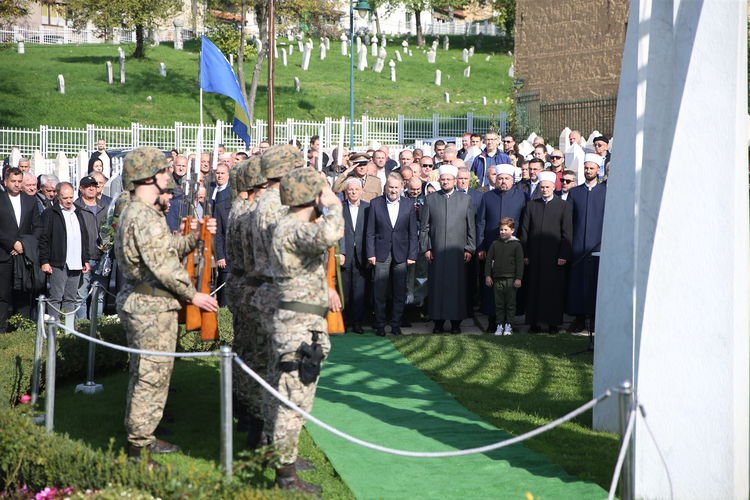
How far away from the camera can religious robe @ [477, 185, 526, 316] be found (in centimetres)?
1390

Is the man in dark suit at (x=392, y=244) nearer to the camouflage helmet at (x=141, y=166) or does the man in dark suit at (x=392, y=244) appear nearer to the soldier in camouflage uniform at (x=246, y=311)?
the soldier in camouflage uniform at (x=246, y=311)

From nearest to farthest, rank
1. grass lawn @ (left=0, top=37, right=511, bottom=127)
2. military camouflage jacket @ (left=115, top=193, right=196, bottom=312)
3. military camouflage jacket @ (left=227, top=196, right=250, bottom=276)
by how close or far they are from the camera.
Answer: military camouflage jacket @ (left=115, top=193, right=196, bottom=312), military camouflage jacket @ (left=227, top=196, right=250, bottom=276), grass lawn @ (left=0, top=37, right=511, bottom=127)

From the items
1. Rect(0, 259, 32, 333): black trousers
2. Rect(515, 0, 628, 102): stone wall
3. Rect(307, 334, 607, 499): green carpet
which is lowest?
Rect(307, 334, 607, 499): green carpet

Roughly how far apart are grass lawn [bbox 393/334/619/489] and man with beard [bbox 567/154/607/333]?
53cm

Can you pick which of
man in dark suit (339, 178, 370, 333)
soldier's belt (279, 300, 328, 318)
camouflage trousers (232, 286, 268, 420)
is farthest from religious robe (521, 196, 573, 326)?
soldier's belt (279, 300, 328, 318)

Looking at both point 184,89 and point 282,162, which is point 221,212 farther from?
point 184,89

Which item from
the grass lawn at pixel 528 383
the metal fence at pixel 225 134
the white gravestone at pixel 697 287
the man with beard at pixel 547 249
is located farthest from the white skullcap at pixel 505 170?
the metal fence at pixel 225 134

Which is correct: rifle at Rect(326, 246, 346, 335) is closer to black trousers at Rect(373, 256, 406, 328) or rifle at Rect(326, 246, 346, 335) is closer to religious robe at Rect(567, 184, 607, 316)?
black trousers at Rect(373, 256, 406, 328)

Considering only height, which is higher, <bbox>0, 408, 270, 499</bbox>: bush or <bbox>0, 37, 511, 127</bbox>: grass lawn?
<bbox>0, 37, 511, 127</bbox>: grass lawn

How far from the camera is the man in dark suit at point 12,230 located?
41.7 ft

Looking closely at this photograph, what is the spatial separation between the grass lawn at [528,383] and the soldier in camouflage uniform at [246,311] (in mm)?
2017

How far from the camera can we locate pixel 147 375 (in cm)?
727

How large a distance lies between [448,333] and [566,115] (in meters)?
18.0

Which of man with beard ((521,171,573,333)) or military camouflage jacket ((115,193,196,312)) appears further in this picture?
man with beard ((521,171,573,333))
